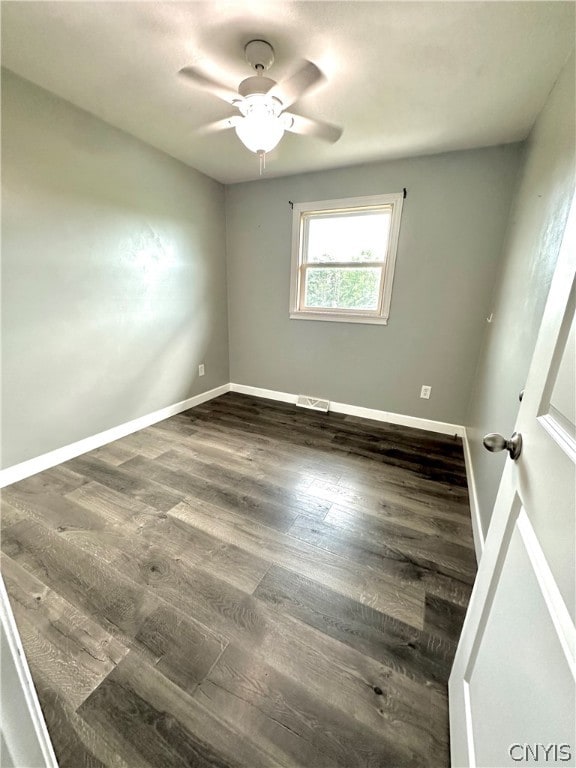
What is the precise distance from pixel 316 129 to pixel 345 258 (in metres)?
1.10

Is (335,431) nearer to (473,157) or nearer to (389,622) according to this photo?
(389,622)

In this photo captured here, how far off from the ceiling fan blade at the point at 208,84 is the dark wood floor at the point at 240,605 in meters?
2.36

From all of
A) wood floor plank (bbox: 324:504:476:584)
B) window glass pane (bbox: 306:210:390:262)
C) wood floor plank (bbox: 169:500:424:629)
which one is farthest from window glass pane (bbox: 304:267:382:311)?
wood floor plank (bbox: 169:500:424:629)

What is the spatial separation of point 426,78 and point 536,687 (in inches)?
94.4

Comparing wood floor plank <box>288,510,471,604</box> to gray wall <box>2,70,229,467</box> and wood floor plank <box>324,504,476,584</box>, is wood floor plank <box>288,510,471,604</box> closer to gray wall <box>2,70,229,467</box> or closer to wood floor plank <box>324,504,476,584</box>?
wood floor plank <box>324,504,476,584</box>

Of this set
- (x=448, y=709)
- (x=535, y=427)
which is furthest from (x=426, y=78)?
(x=448, y=709)

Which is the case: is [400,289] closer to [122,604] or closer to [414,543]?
[414,543]

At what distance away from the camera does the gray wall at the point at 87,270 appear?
1.84m

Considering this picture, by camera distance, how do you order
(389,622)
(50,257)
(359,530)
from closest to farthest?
1. (389,622)
2. (359,530)
3. (50,257)

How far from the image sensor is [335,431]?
9.50ft

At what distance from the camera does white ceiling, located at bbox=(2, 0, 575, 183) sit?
1.24 meters

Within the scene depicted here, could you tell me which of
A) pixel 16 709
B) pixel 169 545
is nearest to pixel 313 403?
pixel 169 545

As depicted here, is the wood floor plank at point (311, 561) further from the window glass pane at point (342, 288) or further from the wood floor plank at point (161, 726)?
the window glass pane at point (342, 288)

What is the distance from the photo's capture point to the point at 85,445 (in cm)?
240
